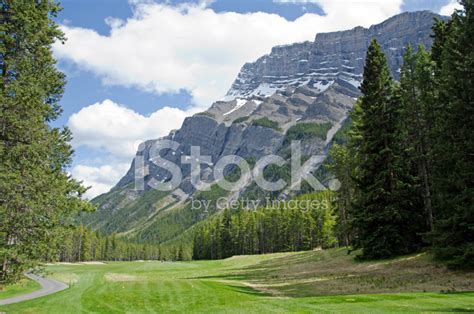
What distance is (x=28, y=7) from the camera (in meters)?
16.3

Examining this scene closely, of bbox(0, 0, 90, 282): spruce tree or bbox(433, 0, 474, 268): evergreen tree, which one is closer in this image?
bbox(0, 0, 90, 282): spruce tree

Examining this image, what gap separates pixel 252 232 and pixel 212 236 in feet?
46.0

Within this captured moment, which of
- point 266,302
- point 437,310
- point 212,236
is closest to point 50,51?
point 266,302

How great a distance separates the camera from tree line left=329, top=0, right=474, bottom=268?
2158cm

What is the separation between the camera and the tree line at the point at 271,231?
301ft

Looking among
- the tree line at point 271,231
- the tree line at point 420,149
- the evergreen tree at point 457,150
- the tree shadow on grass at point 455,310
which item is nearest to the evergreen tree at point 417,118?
the tree line at point 420,149

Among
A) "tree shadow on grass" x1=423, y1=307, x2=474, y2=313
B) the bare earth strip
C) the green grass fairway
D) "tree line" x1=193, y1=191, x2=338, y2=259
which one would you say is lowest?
the bare earth strip

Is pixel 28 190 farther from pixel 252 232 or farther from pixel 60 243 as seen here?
pixel 252 232

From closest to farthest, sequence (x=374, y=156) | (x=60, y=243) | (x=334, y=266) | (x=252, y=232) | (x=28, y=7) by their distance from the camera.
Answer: (x=28, y=7) → (x=60, y=243) → (x=374, y=156) → (x=334, y=266) → (x=252, y=232)

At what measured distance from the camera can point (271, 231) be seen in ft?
342

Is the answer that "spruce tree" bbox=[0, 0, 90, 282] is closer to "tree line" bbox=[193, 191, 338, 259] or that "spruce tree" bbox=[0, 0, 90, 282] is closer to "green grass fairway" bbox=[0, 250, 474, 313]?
"green grass fairway" bbox=[0, 250, 474, 313]

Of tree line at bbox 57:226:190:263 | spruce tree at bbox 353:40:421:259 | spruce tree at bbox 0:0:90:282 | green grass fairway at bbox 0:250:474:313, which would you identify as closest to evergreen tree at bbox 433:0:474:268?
green grass fairway at bbox 0:250:474:313

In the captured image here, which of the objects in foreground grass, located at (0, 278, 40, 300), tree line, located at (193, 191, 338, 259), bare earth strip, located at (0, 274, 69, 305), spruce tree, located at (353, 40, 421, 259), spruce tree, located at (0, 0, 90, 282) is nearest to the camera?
spruce tree, located at (0, 0, 90, 282)

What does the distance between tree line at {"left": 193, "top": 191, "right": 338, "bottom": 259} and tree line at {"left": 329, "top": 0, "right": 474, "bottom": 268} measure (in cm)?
5686
